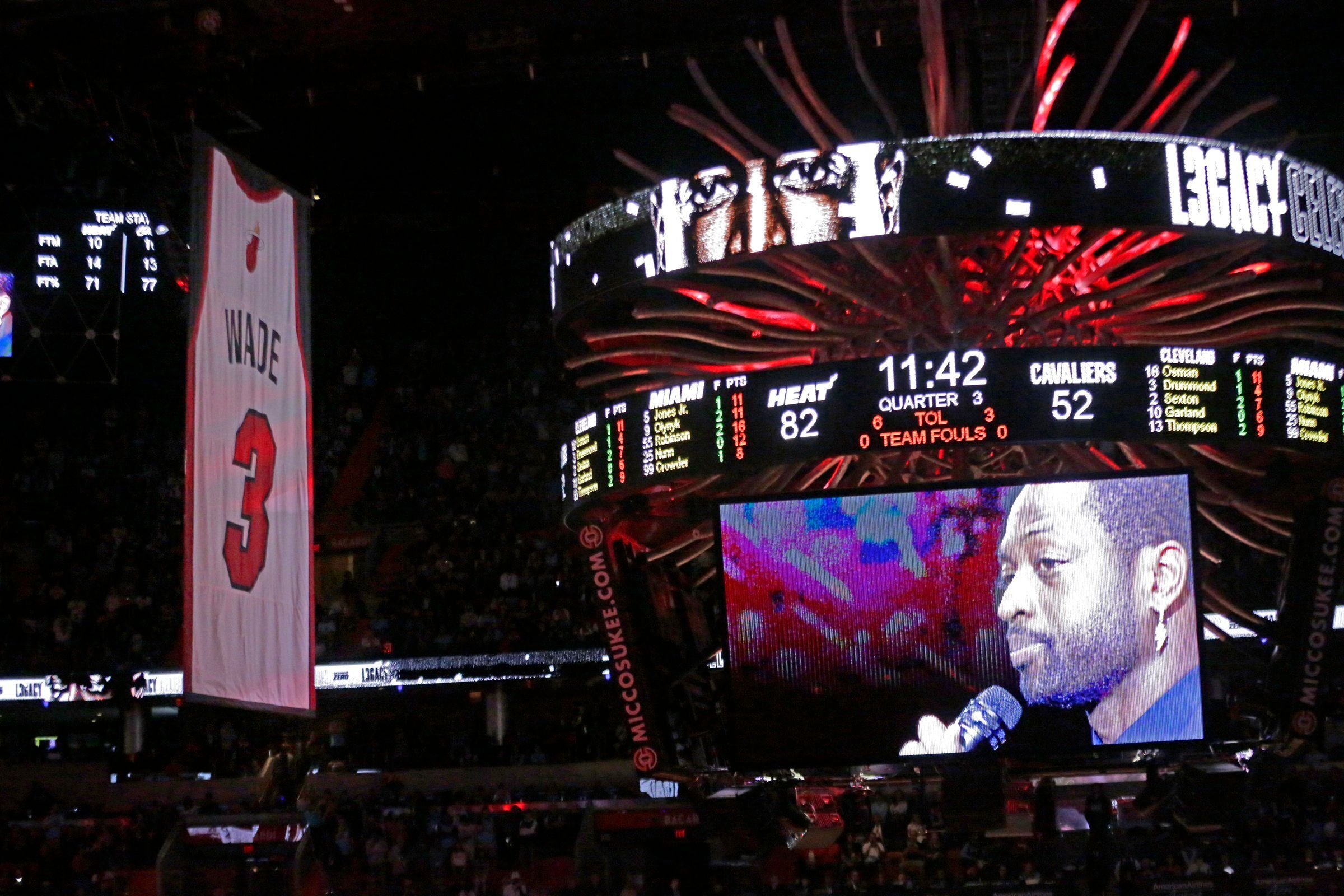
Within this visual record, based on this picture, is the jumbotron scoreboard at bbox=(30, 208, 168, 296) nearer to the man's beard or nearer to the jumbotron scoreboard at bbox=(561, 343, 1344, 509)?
the jumbotron scoreboard at bbox=(561, 343, 1344, 509)

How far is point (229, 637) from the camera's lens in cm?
1014

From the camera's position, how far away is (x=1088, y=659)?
55.4 feet

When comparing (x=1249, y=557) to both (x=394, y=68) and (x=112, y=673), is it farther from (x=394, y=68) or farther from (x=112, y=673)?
(x=112, y=673)

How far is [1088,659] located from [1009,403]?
2598mm

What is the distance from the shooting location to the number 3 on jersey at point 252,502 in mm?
10312

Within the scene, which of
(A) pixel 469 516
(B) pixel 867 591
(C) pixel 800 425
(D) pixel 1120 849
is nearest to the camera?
(C) pixel 800 425

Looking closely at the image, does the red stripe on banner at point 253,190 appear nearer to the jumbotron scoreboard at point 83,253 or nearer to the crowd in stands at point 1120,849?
the crowd in stands at point 1120,849

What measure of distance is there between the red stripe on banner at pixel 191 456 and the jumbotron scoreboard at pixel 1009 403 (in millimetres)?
7225

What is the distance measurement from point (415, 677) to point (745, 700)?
12351 millimetres

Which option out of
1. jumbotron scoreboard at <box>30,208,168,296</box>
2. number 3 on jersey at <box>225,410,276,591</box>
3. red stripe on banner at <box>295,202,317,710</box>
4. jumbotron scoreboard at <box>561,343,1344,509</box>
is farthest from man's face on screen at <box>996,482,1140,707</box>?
jumbotron scoreboard at <box>30,208,168,296</box>

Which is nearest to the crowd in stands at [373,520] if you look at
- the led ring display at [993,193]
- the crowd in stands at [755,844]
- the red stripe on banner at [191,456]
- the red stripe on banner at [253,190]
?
the crowd in stands at [755,844]

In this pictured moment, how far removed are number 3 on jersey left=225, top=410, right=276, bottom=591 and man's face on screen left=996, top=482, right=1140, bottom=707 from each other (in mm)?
8371

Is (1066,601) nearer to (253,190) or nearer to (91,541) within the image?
(253,190)

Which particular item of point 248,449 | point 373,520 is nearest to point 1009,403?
point 248,449
